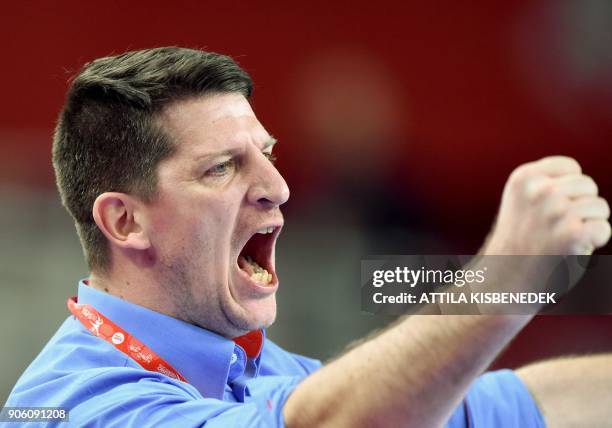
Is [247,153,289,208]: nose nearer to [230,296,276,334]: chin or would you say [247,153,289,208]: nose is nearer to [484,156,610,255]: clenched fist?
[230,296,276,334]: chin

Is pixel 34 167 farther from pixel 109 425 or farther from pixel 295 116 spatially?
pixel 109 425

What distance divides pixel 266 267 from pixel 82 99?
32 centimetres

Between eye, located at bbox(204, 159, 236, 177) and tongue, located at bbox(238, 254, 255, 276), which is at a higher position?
eye, located at bbox(204, 159, 236, 177)

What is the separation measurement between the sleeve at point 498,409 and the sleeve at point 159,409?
12.1 inches

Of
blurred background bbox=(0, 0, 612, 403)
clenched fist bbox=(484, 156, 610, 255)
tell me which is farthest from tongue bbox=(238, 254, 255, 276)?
blurred background bbox=(0, 0, 612, 403)

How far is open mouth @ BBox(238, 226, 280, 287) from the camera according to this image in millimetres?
1209

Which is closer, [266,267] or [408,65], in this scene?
[266,267]

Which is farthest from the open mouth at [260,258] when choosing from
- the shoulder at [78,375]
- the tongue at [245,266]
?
the shoulder at [78,375]

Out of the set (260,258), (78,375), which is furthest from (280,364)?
(78,375)

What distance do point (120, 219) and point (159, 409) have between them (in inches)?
11.5

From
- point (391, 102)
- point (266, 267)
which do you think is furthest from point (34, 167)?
point (266, 267)

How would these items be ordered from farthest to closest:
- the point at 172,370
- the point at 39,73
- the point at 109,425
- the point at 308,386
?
the point at 39,73 → the point at 172,370 → the point at 109,425 → the point at 308,386

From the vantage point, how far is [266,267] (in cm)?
124

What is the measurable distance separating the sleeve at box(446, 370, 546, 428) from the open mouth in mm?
287
